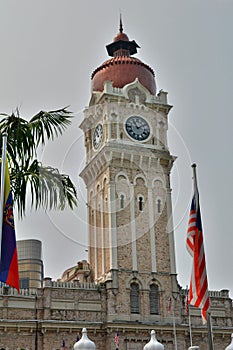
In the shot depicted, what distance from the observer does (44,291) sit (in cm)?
4303

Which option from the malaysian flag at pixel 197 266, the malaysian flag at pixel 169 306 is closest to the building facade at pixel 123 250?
the malaysian flag at pixel 169 306

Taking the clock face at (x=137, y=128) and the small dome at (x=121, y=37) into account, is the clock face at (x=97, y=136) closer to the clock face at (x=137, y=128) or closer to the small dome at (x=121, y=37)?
the clock face at (x=137, y=128)

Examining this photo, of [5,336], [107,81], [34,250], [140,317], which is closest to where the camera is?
[5,336]

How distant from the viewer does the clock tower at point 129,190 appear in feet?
150

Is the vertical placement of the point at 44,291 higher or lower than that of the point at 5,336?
higher

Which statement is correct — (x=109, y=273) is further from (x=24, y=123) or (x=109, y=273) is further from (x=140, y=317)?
(x=24, y=123)

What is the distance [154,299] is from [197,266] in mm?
29700

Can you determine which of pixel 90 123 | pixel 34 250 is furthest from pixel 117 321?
pixel 34 250

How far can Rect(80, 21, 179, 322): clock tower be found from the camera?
45.7m

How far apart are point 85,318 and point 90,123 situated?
18683 millimetres

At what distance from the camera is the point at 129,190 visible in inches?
1913

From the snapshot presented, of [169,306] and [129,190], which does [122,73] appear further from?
[169,306]

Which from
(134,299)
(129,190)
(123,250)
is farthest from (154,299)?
(129,190)

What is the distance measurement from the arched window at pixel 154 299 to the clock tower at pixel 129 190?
80mm
